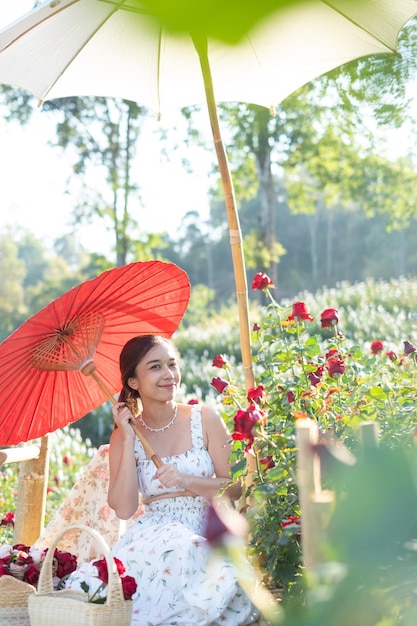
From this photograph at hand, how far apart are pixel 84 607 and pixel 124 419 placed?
0.87m

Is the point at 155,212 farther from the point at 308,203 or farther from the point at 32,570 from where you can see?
the point at 32,570

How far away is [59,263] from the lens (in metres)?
55.9

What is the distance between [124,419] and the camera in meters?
3.06

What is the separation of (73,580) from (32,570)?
195 millimetres

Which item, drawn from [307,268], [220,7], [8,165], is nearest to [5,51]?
[220,7]

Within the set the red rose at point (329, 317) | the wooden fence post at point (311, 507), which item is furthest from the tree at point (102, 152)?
the wooden fence post at point (311, 507)

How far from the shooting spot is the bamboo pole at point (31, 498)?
3.79 meters

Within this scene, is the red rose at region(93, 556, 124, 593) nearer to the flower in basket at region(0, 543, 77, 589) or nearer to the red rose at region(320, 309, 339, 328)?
the flower in basket at region(0, 543, 77, 589)

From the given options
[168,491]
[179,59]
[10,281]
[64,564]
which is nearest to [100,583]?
[64,564]

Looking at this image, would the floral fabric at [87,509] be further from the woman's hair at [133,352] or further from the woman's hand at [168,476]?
the woman's hand at [168,476]

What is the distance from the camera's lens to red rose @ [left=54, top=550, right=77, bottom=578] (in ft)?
8.89

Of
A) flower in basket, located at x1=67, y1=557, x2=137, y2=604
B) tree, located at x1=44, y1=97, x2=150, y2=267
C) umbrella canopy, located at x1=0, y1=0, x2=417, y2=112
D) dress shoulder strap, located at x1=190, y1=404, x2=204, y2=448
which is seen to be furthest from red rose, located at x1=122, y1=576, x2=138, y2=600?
tree, located at x1=44, y1=97, x2=150, y2=267

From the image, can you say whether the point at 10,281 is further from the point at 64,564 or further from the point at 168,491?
the point at 64,564

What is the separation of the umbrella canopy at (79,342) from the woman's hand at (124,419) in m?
0.09
